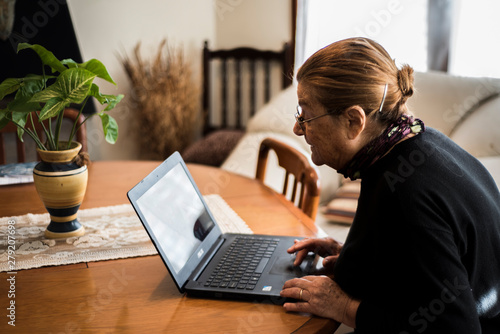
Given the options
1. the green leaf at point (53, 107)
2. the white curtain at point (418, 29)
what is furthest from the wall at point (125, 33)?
the green leaf at point (53, 107)

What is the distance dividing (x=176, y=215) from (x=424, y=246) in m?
0.54

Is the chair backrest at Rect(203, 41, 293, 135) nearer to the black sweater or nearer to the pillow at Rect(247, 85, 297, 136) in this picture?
the pillow at Rect(247, 85, 297, 136)

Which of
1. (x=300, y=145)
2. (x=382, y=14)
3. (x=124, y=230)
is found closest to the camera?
(x=124, y=230)

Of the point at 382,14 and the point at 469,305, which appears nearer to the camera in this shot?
the point at 469,305

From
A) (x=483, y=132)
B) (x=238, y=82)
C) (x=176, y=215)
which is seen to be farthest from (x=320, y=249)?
Result: (x=238, y=82)

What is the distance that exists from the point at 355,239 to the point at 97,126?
2850mm

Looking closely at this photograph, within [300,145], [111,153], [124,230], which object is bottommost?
[111,153]

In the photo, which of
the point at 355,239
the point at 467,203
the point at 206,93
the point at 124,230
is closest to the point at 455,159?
the point at 467,203

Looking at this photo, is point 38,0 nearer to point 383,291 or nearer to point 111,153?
point 111,153

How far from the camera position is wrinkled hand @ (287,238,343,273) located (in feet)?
3.79

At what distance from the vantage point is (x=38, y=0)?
10.3 feet

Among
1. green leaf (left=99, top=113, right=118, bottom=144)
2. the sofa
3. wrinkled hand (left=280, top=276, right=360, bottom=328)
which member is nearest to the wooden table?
wrinkled hand (left=280, top=276, right=360, bottom=328)

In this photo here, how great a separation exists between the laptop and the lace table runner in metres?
0.13

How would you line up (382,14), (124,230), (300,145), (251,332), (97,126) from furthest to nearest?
(97,126) → (382,14) → (300,145) → (124,230) → (251,332)
